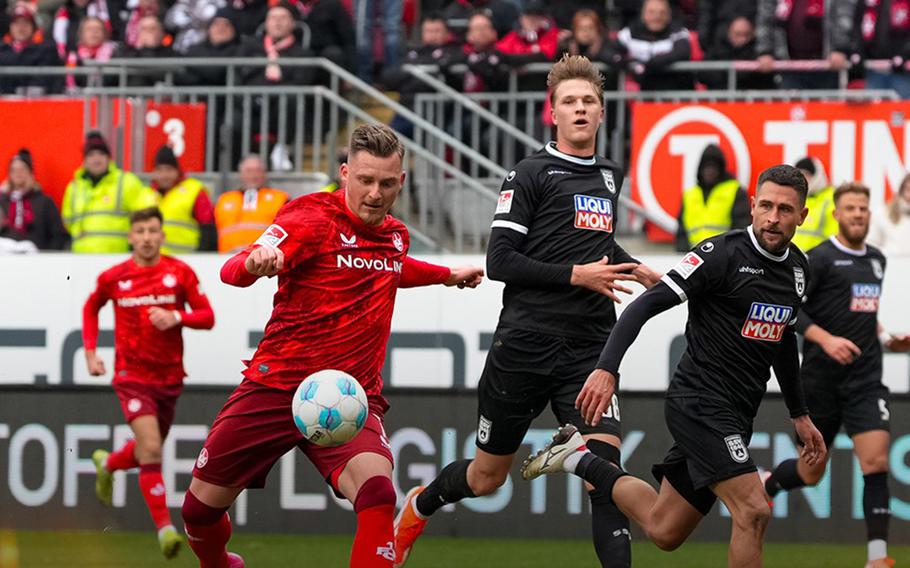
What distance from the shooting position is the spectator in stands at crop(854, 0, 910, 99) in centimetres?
1346

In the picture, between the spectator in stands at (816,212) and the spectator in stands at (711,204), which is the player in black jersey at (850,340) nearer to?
the spectator in stands at (816,212)

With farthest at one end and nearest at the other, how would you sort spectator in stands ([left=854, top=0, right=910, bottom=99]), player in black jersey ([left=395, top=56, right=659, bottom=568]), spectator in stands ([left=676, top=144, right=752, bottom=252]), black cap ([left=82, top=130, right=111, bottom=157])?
spectator in stands ([left=854, top=0, right=910, bottom=99])
black cap ([left=82, top=130, right=111, bottom=157])
spectator in stands ([left=676, top=144, right=752, bottom=252])
player in black jersey ([left=395, top=56, right=659, bottom=568])

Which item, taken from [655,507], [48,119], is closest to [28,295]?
[48,119]

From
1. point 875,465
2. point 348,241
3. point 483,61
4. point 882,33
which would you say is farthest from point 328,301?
point 882,33

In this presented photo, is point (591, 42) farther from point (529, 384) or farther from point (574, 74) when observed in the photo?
point (529, 384)

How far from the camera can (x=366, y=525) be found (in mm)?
6305

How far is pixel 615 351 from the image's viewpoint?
644 cm

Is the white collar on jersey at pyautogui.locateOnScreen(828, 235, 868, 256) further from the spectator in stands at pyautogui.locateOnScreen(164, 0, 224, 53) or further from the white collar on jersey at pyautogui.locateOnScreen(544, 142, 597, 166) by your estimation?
the spectator in stands at pyautogui.locateOnScreen(164, 0, 224, 53)

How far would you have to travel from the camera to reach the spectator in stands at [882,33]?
13.5 meters

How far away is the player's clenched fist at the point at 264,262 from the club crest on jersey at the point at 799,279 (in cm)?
235

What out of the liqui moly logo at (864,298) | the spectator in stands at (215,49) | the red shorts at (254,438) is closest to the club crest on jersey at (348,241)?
the red shorts at (254,438)

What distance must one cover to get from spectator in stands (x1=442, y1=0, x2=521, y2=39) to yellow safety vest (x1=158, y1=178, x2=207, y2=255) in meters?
3.54

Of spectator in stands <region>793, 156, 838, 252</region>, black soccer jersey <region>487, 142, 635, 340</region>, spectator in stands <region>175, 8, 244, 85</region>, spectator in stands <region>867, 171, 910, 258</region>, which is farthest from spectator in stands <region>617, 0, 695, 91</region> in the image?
black soccer jersey <region>487, 142, 635, 340</region>

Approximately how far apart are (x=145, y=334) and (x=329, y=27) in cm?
550
